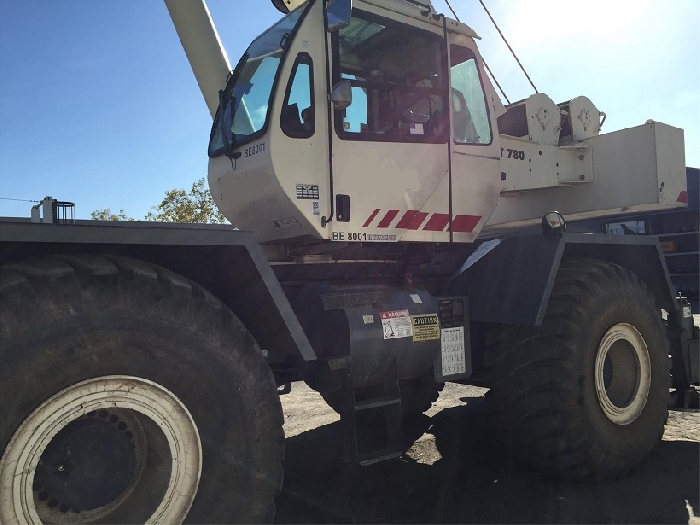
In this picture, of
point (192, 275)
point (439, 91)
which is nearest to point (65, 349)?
point (192, 275)

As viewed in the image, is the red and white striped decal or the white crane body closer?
the white crane body

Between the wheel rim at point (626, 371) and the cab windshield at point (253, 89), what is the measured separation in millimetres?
3103

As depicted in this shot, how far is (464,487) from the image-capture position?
3.98 metres

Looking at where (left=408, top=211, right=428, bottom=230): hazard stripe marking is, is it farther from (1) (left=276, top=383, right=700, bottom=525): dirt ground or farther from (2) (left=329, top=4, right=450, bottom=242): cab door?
(1) (left=276, top=383, right=700, bottom=525): dirt ground

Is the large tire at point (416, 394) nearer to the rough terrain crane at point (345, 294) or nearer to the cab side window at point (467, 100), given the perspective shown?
the rough terrain crane at point (345, 294)

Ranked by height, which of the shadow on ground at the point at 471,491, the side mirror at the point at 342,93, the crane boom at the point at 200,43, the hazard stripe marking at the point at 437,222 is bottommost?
the shadow on ground at the point at 471,491

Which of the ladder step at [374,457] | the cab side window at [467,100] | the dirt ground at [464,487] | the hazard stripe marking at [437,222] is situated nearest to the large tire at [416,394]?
the dirt ground at [464,487]

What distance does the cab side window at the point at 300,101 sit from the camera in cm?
361

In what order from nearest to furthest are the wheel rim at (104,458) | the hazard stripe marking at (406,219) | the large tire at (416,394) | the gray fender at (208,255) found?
the wheel rim at (104,458) < the gray fender at (208,255) < the hazard stripe marking at (406,219) < the large tire at (416,394)

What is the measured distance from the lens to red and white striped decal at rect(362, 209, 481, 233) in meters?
3.91

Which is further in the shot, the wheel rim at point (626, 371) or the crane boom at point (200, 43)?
the crane boom at point (200, 43)

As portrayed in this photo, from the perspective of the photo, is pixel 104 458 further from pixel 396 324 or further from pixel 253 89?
pixel 253 89

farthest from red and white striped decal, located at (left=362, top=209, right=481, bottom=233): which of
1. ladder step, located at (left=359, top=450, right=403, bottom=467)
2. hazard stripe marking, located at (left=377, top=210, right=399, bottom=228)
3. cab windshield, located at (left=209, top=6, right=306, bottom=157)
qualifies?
ladder step, located at (left=359, top=450, right=403, bottom=467)

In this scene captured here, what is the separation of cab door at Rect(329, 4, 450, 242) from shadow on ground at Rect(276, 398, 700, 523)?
5.89 feet
